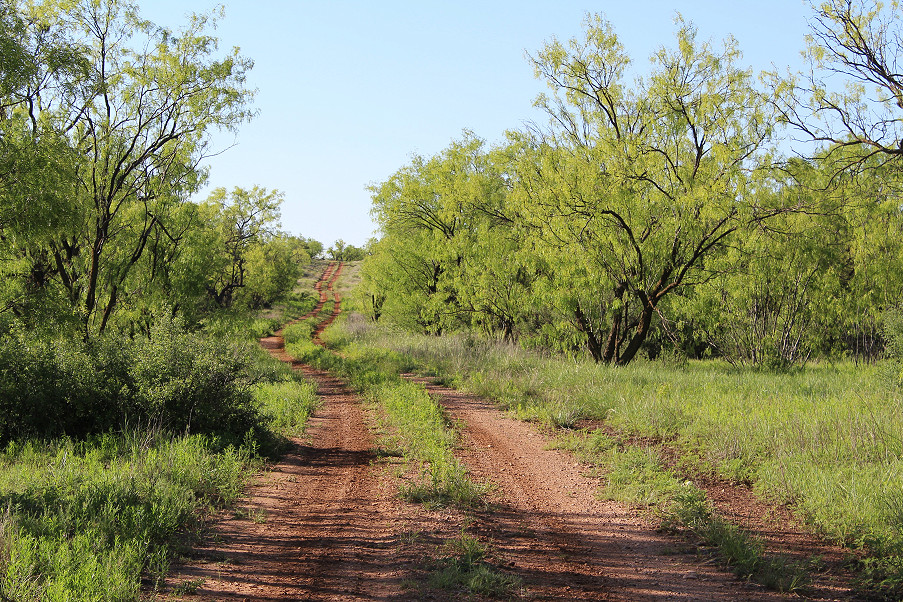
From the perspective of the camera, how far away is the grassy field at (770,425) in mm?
5492

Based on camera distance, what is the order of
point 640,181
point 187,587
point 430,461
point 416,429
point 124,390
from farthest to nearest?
1. point 640,181
2. point 416,429
3. point 124,390
4. point 430,461
5. point 187,587

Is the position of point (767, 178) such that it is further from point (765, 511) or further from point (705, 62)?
point (765, 511)

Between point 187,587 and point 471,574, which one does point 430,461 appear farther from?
point 187,587

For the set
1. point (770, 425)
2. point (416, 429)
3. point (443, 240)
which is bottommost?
point (416, 429)

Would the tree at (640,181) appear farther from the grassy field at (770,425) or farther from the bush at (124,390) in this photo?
the bush at (124,390)

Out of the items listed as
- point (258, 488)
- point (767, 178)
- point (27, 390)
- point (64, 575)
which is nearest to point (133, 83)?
point (27, 390)

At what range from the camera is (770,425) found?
7938 millimetres

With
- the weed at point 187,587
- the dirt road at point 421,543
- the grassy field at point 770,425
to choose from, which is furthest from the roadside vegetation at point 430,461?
the grassy field at point 770,425

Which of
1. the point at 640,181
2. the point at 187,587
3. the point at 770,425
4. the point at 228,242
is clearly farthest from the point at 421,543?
the point at 228,242

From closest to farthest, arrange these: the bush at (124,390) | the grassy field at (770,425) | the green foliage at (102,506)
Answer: the green foliage at (102,506), the grassy field at (770,425), the bush at (124,390)

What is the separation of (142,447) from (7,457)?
1.97 metres

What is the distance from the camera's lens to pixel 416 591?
439 centimetres

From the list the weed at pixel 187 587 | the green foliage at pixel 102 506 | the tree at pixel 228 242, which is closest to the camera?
the green foliage at pixel 102 506

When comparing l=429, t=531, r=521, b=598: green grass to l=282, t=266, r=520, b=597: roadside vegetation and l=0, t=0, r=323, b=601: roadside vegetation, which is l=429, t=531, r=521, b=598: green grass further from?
l=0, t=0, r=323, b=601: roadside vegetation
